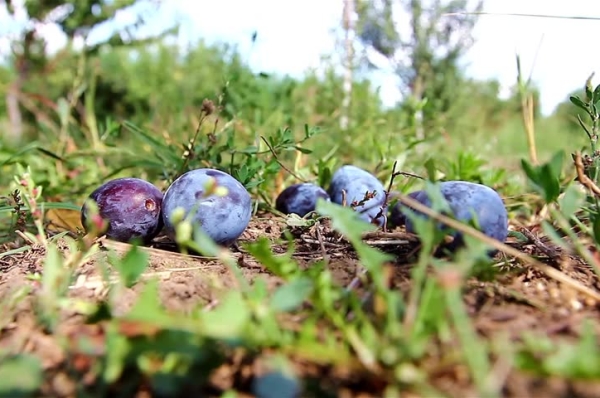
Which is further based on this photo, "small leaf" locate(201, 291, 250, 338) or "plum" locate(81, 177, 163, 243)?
"plum" locate(81, 177, 163, 243)

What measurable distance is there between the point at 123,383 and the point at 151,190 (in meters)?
0.67

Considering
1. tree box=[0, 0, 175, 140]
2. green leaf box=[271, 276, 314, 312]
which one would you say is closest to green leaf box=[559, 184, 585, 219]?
green leaf box=[271, 276, 314, 312]

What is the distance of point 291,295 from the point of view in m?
0.57

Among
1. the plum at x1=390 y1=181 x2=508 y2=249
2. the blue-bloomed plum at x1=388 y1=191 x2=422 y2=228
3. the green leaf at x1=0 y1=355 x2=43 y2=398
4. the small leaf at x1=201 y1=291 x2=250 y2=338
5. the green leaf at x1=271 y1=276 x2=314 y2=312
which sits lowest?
the blue-bloomed plum at x1=388 y1=191 x2=422 y2=228

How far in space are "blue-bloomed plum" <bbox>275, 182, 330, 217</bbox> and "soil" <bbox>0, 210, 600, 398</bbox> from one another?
0.52ft

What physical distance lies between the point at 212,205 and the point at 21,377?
1.79 feet

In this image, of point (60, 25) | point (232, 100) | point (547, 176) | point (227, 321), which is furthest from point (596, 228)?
point (60, 25)

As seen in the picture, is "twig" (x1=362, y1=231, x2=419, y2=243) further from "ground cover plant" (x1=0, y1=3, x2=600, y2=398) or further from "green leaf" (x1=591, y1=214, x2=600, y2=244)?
"green leaf" (x1=591, y1=214, x2=600, y2=244)

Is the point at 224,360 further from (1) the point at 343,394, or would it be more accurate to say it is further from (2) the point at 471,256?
(2) the point at 471,256

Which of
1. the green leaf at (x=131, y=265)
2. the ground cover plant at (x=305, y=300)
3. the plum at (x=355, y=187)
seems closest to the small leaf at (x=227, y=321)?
the ground cover plant at (x=305, y=300)

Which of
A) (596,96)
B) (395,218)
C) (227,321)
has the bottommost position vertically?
(395,218)

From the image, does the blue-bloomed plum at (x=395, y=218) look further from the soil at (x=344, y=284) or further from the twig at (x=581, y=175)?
the twig at (x=581, y=175)

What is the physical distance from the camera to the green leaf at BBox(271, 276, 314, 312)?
0.56 metres

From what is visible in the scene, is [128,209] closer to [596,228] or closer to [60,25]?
[596,228]
